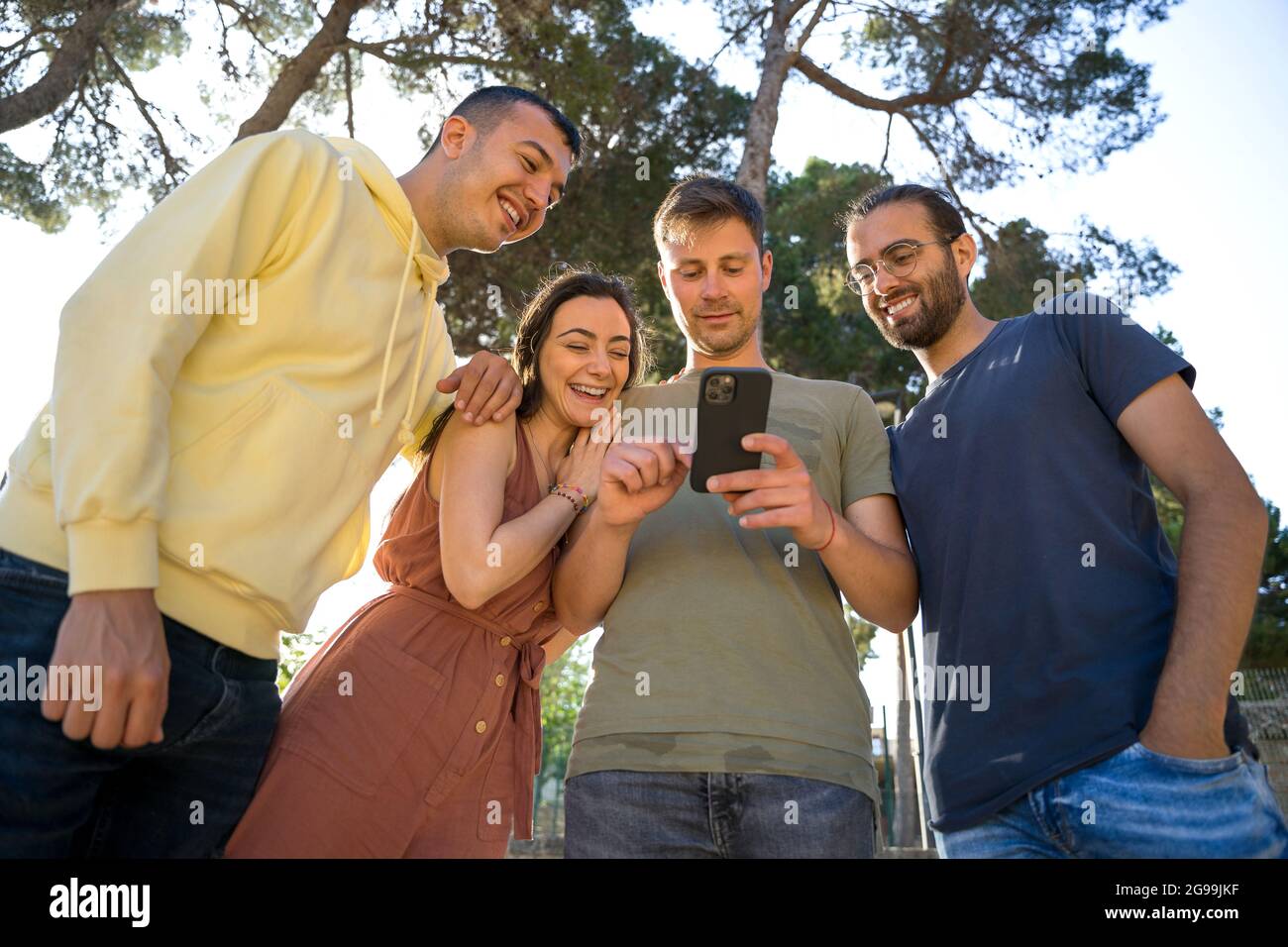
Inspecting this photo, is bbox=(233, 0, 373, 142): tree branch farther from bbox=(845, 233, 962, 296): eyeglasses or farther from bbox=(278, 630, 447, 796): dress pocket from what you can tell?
bbox=(278, 630, 447, 796): dress pocket

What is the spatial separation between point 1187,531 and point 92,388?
7.30 feet

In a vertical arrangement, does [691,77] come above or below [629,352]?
above

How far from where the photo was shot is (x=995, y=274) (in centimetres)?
1175

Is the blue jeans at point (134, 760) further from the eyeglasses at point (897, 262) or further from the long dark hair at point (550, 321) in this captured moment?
the eyeglasses at point (897, 262)

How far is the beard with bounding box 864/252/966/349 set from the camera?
9.80ft

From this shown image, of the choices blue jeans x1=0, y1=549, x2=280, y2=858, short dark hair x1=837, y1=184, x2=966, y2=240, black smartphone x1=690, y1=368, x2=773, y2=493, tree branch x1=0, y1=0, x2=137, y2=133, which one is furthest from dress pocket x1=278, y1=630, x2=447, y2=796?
tree branch x1=0, y1=0, x2=137, y2=133

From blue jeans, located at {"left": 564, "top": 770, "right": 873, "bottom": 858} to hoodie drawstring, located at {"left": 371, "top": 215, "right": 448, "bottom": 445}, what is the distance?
1.03m

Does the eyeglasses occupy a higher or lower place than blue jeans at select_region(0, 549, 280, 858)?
higher
